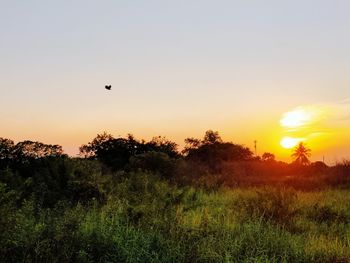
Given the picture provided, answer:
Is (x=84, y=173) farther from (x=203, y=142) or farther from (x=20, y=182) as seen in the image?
(x=203, y=142)

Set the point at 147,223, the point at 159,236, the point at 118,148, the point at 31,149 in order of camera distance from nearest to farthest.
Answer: the point at 159,236
the point at 147,223
the point at 31,149
the point at 118,148

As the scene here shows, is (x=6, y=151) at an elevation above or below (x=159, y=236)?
above

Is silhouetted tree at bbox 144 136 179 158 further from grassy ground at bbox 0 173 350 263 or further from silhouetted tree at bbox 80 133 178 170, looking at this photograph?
grassy ground at bbox 0 173 350 263

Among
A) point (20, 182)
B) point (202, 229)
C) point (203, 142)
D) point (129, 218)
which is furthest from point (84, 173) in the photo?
point (203, 142)

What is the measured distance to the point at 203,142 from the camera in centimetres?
5684

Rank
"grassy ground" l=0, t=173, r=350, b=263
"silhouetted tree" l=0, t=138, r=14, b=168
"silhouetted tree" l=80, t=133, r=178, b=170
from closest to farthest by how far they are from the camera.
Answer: "grassy ground" l=0, t=173, r=350, b=263, "silhouetted tree" l=0, t=138, r=14, b=168, "silhouetted tree" l=80, t=133, r=178, b=170

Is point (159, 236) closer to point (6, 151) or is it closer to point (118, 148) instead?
point (6, 151)

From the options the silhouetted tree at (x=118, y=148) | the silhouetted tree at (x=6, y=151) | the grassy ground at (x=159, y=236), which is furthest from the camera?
the silhouetted tree at (x=118, y=148)

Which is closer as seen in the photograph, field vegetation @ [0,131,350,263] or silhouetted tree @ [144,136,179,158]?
field vegetation @ [0,131,350,263]

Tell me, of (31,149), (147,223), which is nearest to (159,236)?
(147,223)

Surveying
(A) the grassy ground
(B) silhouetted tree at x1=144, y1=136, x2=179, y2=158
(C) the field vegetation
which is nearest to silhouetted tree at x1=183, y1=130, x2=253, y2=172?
(B) silhouetted tree at x1=144, y1=136, x2=179, y2=158

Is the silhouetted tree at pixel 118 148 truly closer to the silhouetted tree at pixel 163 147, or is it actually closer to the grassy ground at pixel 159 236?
the silhouetted tree at pixel 163 147

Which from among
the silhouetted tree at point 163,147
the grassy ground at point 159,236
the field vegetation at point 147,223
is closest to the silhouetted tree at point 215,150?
the silhouetted tree at point 163,147

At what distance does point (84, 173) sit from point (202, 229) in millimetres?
6626
